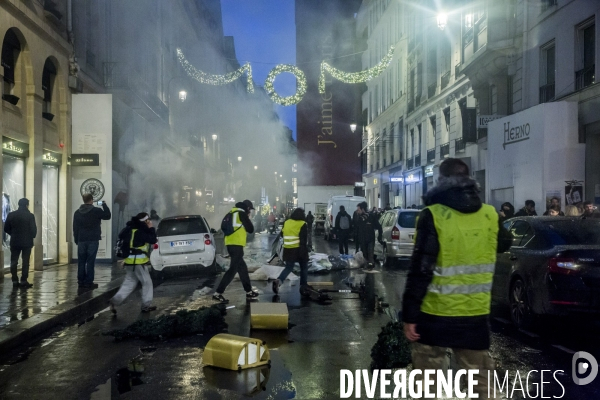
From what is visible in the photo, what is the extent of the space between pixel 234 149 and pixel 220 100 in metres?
6.30

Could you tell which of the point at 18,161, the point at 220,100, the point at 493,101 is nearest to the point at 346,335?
the point at 18,161

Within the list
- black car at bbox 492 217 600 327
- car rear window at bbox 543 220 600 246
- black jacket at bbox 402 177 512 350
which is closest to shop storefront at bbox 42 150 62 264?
black car at bbox 492 217 600 327

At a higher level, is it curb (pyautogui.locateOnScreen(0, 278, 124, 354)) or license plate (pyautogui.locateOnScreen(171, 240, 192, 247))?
license plate (pyautogui.locateOnScreen(171, 240, 192, 247))

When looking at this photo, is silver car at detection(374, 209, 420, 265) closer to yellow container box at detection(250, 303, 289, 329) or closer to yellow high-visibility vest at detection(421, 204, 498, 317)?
yellow container box at detection(250, 303, 289, 329)

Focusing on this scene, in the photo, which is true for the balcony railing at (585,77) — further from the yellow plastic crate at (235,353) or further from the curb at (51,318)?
the yellow plastic crate at (235,353)

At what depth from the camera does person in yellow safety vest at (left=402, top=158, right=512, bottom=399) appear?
3.49 meters

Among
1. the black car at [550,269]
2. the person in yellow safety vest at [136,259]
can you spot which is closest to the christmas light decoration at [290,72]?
the person in yellow safety vest at [136,259]

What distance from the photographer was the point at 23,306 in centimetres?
934

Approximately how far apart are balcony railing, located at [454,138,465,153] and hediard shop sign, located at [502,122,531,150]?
6181 millimetres

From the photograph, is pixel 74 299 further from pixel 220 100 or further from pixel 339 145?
pixel 220 100

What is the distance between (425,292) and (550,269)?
4.22 meters

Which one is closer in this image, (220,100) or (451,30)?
(451,30)

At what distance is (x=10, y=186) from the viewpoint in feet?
46.6

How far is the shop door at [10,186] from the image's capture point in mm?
13820
